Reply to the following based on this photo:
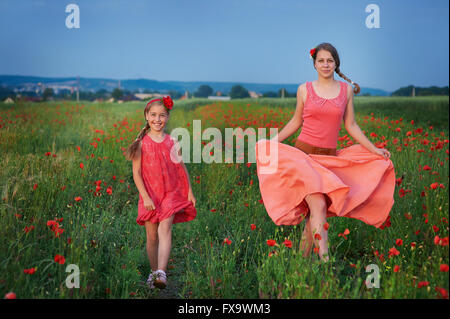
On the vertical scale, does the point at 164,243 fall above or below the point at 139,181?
below

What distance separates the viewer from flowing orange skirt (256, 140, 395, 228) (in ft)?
10.1

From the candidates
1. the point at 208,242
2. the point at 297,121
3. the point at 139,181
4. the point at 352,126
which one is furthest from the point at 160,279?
the point at 352,126

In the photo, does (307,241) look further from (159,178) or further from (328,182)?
(159,178)

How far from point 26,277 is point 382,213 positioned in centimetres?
263

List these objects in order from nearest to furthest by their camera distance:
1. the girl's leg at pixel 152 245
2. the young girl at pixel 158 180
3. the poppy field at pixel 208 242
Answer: the poppy field at pixel 208 242 < the young girl at pixel 158 180 < the girl's leg at pixel 152 245

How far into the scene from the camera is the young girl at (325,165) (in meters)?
3.15

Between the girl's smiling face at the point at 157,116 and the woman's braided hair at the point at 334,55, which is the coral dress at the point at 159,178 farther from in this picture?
the woman's braided hair at the point at 334,55

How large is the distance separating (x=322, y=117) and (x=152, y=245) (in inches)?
67.5

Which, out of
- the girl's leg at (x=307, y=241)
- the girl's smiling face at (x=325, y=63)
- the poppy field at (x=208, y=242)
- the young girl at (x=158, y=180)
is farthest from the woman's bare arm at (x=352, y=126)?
the young girl at (x=158, y=180)

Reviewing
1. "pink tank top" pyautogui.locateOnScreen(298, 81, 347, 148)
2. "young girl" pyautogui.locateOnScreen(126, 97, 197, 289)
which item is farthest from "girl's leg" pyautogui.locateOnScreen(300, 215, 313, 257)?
"young girl" pyautogui.locateOnScreen(126, 97, 197, 289)

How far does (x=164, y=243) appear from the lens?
3143 millimetres
